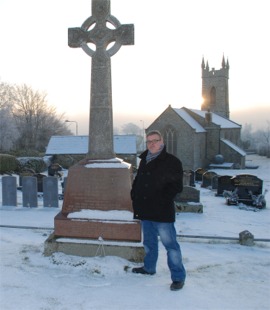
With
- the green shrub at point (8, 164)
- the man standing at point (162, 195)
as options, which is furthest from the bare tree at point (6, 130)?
the man standing at point (162, 195)

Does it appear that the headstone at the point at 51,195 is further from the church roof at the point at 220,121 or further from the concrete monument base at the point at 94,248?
the church roof at the point at 220,121

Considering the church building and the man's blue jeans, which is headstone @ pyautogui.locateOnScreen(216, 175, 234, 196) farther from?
the church building

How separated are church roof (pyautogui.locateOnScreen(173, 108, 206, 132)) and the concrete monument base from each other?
28516mm

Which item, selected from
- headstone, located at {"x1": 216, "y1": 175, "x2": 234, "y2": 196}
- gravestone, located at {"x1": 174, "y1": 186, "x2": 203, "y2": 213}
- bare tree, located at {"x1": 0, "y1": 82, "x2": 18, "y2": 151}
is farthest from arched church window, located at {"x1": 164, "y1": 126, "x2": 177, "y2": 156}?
gravestone, located at {"x1": 174, "y1": 186, "x2": 203, "y2": 213}

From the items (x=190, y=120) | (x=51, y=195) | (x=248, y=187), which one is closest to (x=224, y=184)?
(x=248, y=187)

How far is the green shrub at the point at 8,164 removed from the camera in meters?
20.8

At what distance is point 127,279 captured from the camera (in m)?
4.07

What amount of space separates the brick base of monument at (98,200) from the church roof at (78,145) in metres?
20.5

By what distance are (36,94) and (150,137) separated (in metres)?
49.0

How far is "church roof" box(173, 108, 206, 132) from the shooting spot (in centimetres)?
3270

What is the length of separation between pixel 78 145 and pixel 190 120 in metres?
14.2

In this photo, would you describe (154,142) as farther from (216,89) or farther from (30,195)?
(216,89)

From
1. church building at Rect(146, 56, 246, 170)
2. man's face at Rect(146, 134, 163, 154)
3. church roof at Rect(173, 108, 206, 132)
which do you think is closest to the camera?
man's face at Rect(146, 134, 163, 154)

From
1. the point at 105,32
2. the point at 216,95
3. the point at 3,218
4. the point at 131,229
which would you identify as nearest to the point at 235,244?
the point at 131,229
